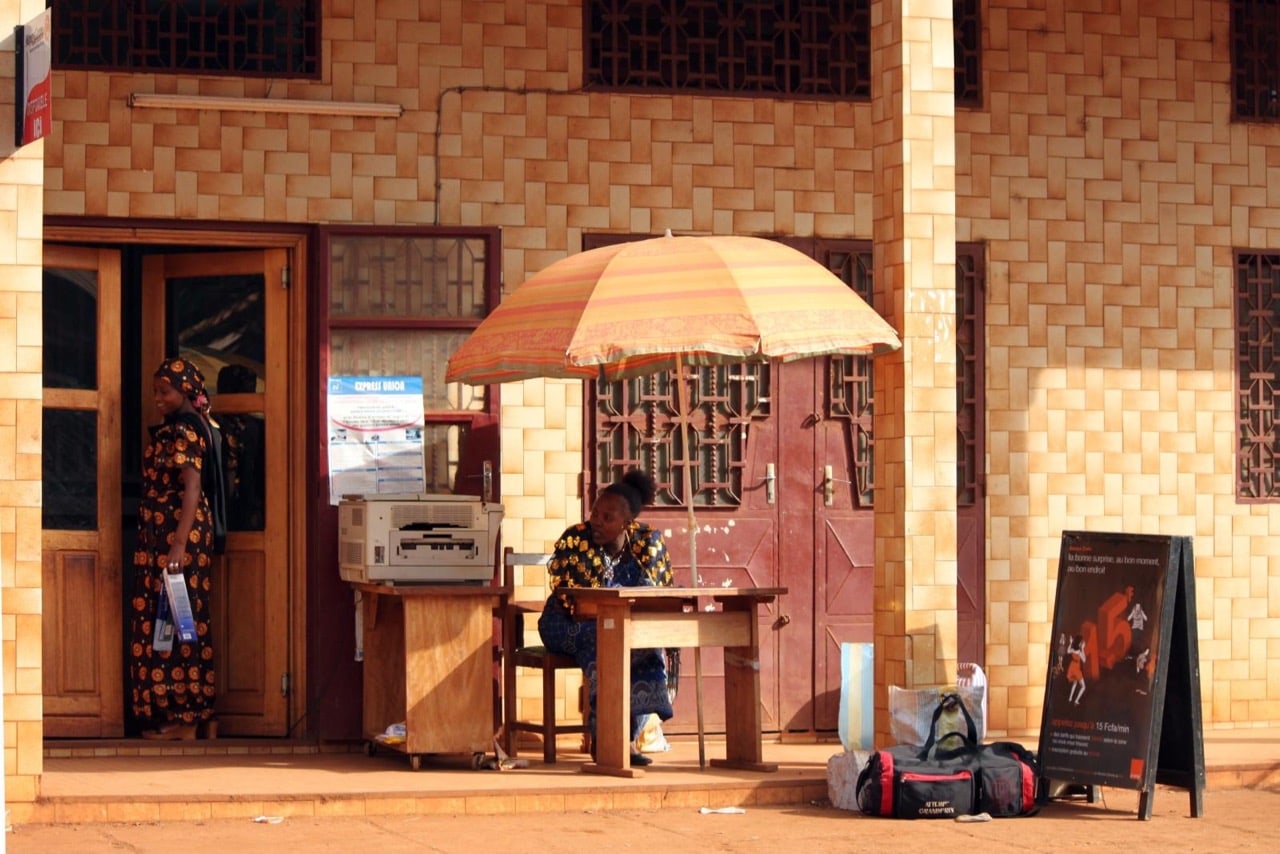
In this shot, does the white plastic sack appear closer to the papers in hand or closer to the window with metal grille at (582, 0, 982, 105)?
the papers in hand

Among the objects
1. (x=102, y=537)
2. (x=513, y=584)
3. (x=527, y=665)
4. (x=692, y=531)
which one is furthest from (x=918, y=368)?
(x=102, y=537)

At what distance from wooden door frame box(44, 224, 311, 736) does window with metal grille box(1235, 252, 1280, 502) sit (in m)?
5.18

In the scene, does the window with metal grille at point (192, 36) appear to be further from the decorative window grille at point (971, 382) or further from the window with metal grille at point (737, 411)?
the decorative window grille at point (971, 382)

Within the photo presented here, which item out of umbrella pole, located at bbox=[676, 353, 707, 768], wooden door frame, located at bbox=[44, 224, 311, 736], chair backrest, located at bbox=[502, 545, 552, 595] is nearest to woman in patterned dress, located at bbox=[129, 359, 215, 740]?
wooden door frame, located at bbox=[44, 224, 311, 736]

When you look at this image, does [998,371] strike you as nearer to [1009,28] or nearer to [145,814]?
[1009,28]

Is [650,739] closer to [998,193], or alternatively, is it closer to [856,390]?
[856,390]

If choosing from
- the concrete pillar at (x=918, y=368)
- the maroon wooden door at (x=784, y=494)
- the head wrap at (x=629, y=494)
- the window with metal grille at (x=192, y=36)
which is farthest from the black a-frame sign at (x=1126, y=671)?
the window with metal grille at (x=192, y=36)

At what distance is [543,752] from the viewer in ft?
31.3

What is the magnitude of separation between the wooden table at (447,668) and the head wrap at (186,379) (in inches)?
60.3

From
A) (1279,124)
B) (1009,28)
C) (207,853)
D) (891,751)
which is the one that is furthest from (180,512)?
(1279,124)

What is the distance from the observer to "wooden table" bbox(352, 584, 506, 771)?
8.70 m

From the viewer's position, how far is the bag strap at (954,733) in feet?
26.7

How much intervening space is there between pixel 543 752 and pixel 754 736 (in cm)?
124

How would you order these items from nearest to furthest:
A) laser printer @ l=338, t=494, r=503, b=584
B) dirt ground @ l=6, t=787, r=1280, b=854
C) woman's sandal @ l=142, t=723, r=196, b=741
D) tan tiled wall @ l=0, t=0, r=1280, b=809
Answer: dirt ground @ l=6, t=787, r=1280, b=854
laser printer @ l=338, t=494, r=503, b=584
woman's sandal @ l=142, t=723, r=196, b=741
tan tiled wall @ l=0, t=0, r=1280, b=809
